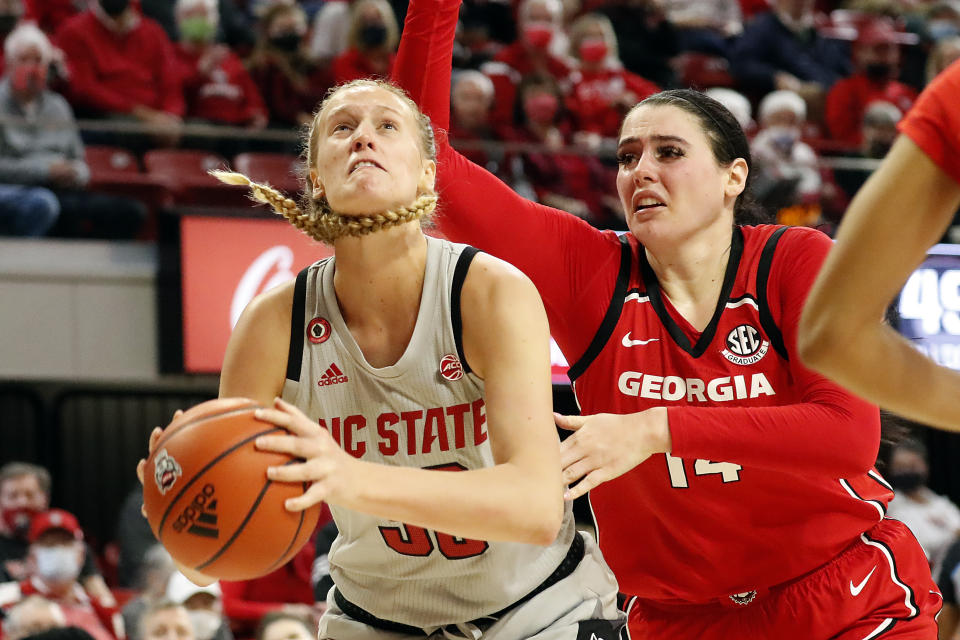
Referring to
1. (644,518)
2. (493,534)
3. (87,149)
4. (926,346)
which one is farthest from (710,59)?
(493,534)

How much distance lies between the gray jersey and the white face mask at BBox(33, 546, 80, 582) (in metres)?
4.05

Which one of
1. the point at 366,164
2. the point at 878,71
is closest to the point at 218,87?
the point at 878,71

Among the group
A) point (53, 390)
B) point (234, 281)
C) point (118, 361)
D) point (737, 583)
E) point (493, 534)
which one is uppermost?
point (493, 534)

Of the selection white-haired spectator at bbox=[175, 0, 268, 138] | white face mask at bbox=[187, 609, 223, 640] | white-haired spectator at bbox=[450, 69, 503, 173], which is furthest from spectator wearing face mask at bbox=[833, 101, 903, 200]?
white face mask at bbox=[187, 609, 223, 640]

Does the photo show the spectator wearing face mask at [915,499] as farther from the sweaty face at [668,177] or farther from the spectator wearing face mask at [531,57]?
the sweaty face at [668,177]

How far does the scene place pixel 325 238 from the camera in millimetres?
2729

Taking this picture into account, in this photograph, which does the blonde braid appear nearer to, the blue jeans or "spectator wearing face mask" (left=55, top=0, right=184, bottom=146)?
the blue jeans

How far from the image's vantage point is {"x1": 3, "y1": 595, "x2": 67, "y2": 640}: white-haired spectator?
18.5ft

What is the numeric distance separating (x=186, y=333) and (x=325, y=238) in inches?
222

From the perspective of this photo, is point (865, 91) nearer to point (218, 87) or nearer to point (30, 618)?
point (218, 87)

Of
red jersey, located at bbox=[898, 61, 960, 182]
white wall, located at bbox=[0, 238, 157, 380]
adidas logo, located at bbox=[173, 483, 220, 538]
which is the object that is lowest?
white wall, located at bbox=[0, 238, 157, 380]

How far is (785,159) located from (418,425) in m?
7.31

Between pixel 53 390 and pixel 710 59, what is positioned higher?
pixel 710 59

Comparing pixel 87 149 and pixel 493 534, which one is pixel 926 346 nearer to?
pixel 87 149
